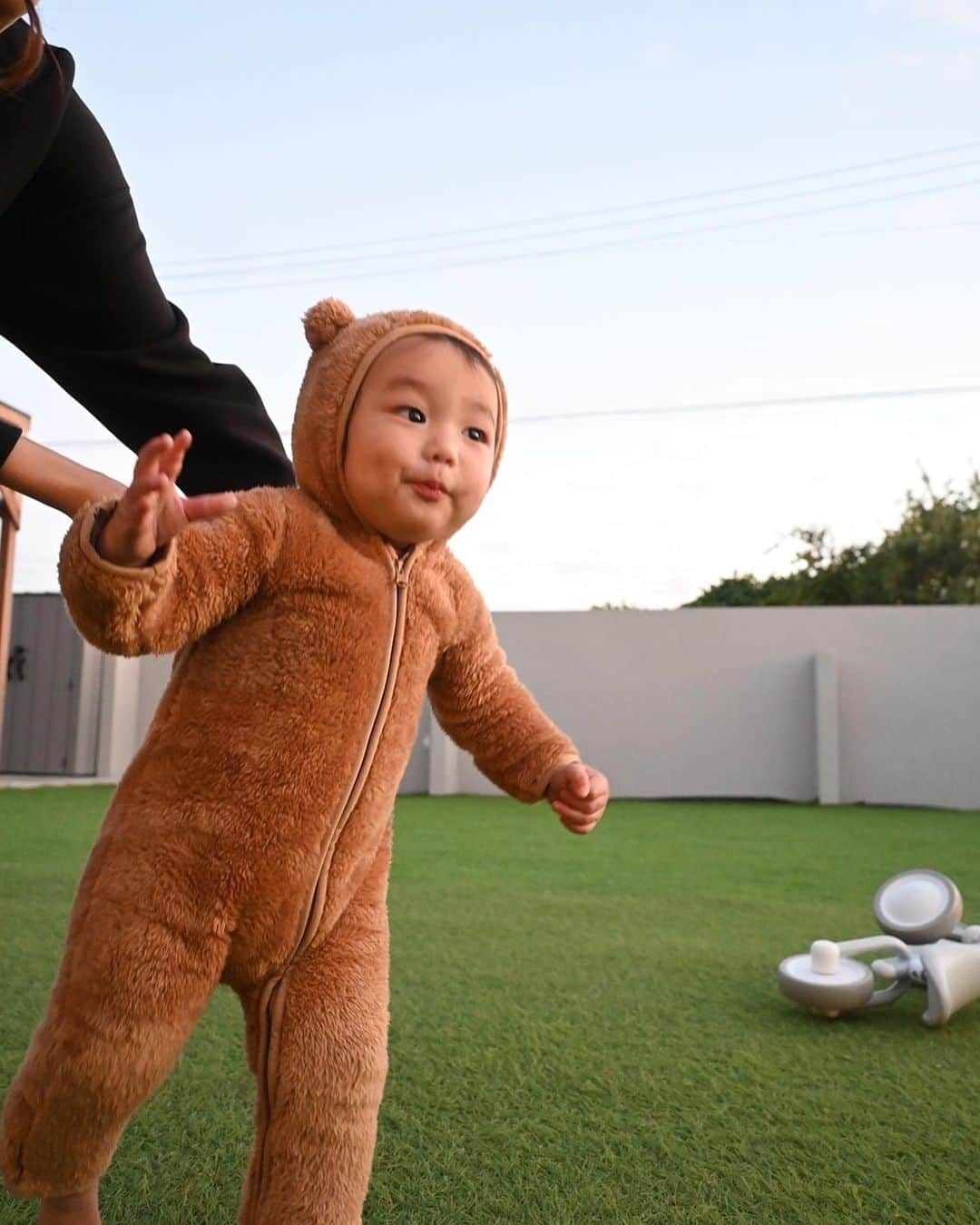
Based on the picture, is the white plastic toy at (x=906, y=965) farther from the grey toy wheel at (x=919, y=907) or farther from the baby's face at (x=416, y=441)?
the baby's face at (x=416, y=441)

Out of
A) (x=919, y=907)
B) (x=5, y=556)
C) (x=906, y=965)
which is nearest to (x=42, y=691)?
(x=5, y=556)

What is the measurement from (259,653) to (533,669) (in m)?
9.76

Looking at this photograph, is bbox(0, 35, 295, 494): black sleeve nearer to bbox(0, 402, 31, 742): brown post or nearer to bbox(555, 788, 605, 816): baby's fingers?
bbox(555, 788, 605, 816): baby's fingers

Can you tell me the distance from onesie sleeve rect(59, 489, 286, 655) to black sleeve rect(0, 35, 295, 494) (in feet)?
0.79

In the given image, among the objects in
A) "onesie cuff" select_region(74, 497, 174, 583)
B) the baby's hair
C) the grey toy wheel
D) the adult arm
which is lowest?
the grey toy wheel

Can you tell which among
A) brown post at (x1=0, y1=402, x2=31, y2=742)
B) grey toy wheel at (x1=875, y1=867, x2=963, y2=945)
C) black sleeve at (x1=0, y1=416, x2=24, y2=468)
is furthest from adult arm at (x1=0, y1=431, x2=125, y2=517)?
brown post at (x1=0, y1=402, x2=31, y2=742)

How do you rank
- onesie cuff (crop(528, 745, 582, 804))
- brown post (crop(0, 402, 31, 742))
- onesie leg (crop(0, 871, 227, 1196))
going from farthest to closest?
brown post (crop(0, 402, 31, 742)), onesie cuff (crop(528, 745, 582, 804)), onesie leg (crop(0, 871, 227, 1196))

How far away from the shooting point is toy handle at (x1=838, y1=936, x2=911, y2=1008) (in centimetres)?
219

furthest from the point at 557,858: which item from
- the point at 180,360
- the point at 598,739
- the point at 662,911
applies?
the point at 598,739

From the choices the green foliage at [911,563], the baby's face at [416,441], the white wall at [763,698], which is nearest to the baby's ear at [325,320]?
→ the baby's face at [416,441]

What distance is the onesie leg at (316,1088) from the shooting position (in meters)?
1.00

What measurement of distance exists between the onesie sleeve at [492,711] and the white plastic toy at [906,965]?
112cm

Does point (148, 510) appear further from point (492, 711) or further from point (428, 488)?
point (492, 711)

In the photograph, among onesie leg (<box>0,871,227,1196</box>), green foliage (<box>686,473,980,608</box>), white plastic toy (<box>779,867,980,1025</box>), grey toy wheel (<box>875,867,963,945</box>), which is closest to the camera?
onesie leg (<box>0,871,227,1196</box>)
